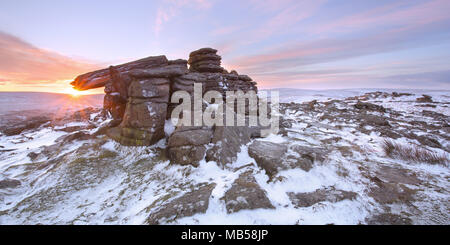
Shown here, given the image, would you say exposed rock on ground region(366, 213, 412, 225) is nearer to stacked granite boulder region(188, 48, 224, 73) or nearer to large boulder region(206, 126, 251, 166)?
large boulder region(206, 126, 251, 166)

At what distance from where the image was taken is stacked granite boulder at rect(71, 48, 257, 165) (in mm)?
10578

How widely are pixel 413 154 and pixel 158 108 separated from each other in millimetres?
17043

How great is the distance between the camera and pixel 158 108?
1385cm

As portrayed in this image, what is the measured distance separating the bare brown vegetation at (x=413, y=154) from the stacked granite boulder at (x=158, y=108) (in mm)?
8793

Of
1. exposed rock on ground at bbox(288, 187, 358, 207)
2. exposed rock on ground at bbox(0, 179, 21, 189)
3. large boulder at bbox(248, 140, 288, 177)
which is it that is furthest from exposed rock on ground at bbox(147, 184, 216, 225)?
exposed rock on ground at bbox(0, 179, 21, 189)

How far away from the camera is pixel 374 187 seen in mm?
7133

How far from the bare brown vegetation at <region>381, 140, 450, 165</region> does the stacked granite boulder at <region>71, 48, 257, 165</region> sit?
28.8 feet

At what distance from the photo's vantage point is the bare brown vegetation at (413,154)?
9.14 m

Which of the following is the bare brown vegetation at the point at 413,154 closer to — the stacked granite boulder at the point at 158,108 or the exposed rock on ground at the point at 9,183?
the stacked granite boulder at the point at 158,108

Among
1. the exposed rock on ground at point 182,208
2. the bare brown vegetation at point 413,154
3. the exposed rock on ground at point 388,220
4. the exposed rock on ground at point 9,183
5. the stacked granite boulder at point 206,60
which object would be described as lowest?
the exposed rock on ground at point 9,183

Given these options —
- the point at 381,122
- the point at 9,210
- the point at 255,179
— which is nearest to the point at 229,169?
the point at 255,179

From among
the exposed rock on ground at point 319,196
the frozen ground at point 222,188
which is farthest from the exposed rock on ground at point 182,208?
the exposed rock on ground at point 319,196
